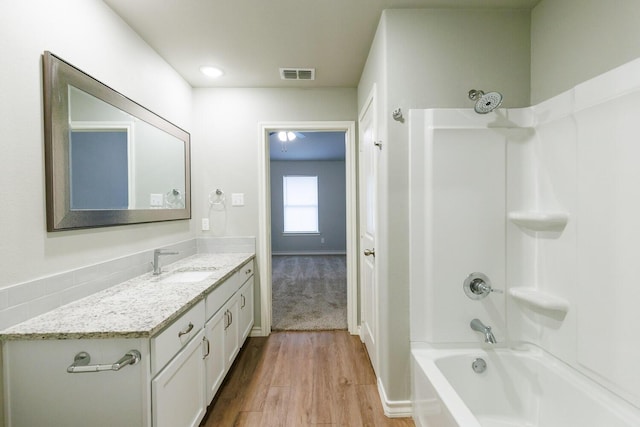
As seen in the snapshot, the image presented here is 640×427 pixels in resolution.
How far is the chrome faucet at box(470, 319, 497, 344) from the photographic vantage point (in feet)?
5.06

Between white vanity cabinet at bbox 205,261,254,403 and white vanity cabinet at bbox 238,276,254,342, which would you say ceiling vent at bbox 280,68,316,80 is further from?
white vanity cabinet at bbox 238,276,254,342

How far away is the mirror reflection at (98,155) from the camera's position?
1249 mm

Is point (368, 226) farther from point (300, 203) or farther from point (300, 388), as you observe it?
point (300, 203)

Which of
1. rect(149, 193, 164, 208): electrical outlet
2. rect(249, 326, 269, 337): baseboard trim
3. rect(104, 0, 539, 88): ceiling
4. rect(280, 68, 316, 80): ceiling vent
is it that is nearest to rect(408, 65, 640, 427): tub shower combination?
rect(104, 0, 539, 88): ceiling

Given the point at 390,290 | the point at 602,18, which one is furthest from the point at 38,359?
the point at 602,18

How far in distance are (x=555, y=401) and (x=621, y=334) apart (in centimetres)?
52

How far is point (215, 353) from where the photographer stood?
1738mm

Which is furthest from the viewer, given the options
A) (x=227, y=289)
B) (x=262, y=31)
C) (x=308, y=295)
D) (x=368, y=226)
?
(x=308, y=295)

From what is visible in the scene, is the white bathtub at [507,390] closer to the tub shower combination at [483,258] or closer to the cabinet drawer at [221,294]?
the tub shower combination at [483,258]

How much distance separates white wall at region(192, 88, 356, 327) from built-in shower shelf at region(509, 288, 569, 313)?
6.48 feet

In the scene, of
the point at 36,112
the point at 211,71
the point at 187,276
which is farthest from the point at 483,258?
the point at 211,71

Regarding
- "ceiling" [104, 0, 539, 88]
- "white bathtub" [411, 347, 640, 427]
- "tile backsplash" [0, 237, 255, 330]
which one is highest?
"ceiling" [104, 0, 539, 88]

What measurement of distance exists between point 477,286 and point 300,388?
138 cm

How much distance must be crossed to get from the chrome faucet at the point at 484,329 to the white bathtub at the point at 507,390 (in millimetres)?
133
